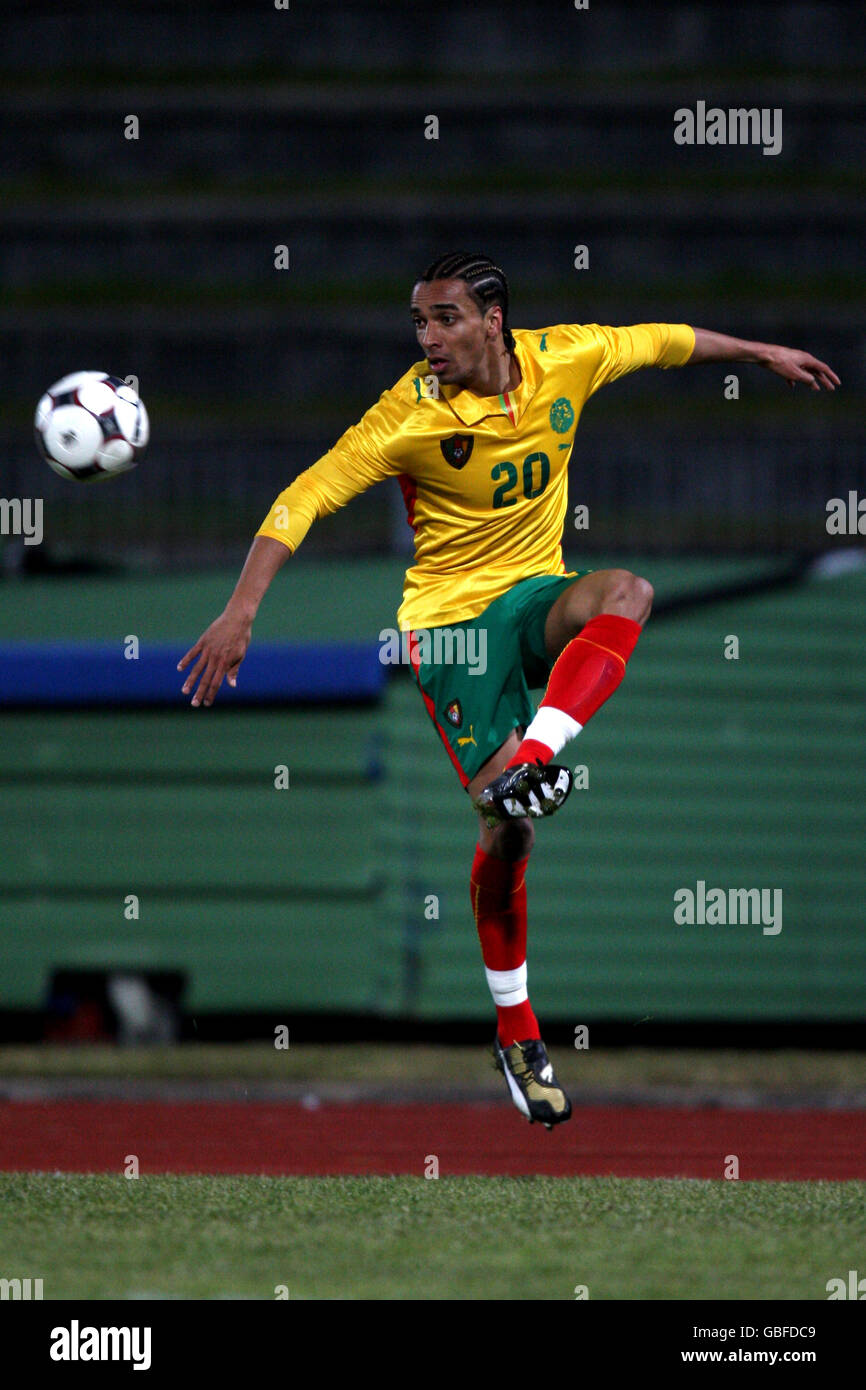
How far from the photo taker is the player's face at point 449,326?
21.8ft

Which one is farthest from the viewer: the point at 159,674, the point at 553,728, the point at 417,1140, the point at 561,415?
the point at 159,674

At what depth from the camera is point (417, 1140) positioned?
9961mm

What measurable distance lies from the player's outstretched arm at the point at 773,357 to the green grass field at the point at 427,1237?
2968 mm

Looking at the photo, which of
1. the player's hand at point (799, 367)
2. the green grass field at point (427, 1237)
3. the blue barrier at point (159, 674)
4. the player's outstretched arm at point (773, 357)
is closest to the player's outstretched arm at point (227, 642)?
the green grass field at point (427, 1237)

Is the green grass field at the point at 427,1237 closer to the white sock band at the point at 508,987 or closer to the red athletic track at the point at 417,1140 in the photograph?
the white sock band at the point at 508,987

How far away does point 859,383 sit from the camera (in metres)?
25.5

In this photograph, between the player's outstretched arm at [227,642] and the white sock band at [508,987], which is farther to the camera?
the white sock band at [508,987]

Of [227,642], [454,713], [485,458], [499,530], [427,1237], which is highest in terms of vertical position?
[485,458]

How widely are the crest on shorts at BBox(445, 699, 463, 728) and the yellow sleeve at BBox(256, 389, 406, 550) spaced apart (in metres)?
0.92

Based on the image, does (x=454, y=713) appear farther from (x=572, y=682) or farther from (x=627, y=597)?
(x=627, y=597)

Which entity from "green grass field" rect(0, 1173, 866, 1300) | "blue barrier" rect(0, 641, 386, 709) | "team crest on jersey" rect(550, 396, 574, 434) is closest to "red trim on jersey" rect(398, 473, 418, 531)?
"team crest on jersey" rect(550, 396, 574, 434)

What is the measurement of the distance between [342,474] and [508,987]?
80.8 inches

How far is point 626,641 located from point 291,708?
6.39m

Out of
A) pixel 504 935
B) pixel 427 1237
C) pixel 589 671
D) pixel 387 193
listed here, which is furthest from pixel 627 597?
pixel 387 193
